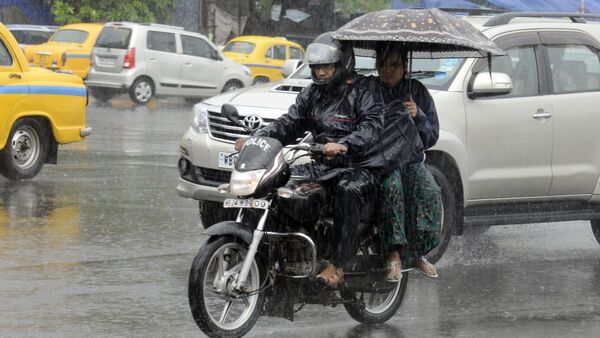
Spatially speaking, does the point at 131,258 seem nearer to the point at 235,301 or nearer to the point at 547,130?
the point at 235,301

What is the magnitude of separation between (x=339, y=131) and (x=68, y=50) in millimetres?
21377

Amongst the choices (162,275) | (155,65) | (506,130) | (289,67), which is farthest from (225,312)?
(155,65)

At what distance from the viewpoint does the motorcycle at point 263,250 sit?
629cm

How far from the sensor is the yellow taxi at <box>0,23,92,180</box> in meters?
12.7

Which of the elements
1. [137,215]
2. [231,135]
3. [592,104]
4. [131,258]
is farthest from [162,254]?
[592,104]

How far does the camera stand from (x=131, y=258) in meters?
9.05

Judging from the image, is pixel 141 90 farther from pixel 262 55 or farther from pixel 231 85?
pixel 262 55

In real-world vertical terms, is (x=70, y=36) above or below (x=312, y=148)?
below

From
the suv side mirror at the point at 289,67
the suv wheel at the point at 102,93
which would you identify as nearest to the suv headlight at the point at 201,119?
the suv side mirror at the point at 289,67

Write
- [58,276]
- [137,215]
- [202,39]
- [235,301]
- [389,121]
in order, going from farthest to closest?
[202,39] < [137,215] < [58,276] < [389,121] < [235,301]

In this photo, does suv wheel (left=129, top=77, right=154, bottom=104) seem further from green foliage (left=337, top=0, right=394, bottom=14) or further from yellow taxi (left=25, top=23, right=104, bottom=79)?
green foliage (left=337, top=0, right=394, bottom=14)

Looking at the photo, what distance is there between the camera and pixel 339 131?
6.84 m

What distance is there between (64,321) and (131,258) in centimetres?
216

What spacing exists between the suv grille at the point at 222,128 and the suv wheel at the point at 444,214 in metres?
1.55
